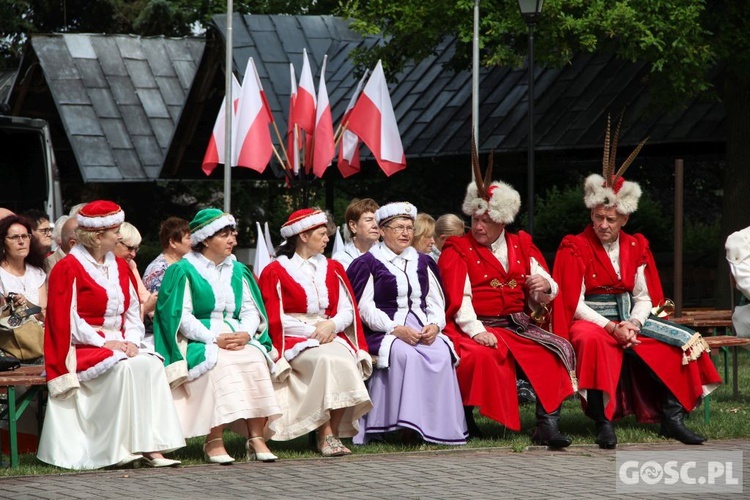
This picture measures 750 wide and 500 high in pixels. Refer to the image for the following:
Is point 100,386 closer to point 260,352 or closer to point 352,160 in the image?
point 260,352

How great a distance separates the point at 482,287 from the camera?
9.72 meters

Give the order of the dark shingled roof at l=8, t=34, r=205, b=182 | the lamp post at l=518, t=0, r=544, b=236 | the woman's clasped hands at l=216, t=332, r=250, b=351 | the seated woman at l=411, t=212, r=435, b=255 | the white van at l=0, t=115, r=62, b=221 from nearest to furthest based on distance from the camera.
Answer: the woman's clasped hands at l=216, t=332, r=250, b=351, the seated woman at l=411, t=212, r=435, b=255, the lamp post at l=518, t=0, r=544, b=236, the white van at l=0, t=115, r=62, b=221, the dark shingled roof at l=8, t=34, r=205, b=182

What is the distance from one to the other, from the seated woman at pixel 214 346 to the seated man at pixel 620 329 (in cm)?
217

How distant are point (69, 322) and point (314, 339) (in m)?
1.62

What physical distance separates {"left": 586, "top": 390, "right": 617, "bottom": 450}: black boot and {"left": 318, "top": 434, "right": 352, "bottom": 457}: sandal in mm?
1645

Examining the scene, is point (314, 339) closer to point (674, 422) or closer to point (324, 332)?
point (324, 332)

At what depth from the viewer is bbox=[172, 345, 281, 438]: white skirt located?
861cm

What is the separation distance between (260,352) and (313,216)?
103 cm

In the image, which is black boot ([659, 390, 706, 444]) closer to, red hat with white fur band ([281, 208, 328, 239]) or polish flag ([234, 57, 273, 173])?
red hat with white fur band ([281, 208, 328, 239])

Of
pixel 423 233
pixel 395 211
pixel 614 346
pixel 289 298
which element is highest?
pixel 395 211

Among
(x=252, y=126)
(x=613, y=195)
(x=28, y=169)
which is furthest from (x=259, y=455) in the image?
(x=28, y=169)

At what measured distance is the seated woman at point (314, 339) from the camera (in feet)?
29.3

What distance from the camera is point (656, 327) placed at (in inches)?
382

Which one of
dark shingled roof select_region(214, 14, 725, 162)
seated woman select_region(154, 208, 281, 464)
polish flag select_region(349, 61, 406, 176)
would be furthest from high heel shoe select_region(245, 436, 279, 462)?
dark shingled roof select_region(214, 14, 725, 162)
